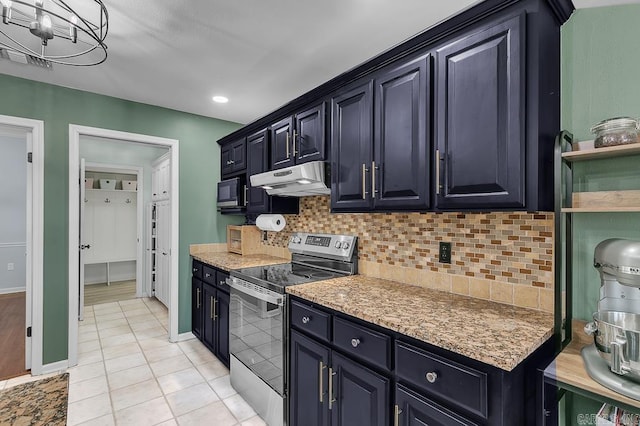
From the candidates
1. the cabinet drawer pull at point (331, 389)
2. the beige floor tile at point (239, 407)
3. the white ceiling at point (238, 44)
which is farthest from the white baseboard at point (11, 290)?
the cabinet drawer pull at point (331, 389)

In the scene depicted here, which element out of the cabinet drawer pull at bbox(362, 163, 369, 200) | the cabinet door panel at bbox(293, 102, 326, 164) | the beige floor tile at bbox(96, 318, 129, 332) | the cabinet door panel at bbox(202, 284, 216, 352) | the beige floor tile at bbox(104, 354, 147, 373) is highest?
the cabinet door panel at bbox(293, 102, 326, 164)

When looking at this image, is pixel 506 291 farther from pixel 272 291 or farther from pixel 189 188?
pixel 189 188

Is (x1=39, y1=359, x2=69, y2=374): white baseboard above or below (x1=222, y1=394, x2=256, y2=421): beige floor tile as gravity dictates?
above

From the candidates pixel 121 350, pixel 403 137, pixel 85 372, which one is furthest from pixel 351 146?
pixel 121 350

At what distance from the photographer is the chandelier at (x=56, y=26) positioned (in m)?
1.28

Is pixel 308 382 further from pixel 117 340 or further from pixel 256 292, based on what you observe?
pixel 117 340

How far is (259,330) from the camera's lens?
2.16m

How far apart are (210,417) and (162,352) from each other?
1288mm

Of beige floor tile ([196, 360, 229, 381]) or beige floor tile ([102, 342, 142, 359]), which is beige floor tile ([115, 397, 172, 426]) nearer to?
beige floor tile ([196, 360, 229, 381])

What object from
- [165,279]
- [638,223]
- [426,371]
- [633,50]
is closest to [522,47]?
[633,50]

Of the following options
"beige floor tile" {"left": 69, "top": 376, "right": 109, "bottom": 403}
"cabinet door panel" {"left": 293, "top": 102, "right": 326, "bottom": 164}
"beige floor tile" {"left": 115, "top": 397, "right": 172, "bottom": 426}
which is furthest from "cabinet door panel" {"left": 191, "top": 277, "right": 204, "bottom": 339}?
"cabinet door panel" {"left": 293, "top": 102, "right": 326, "bottom": 164}

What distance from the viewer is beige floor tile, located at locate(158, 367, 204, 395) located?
2.51 m

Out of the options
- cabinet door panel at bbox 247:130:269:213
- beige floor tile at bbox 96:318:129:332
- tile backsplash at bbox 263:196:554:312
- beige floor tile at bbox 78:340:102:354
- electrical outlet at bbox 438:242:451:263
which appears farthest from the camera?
beige floor tile at bbox 96:318:129:332

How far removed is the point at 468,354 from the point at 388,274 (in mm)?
1093
